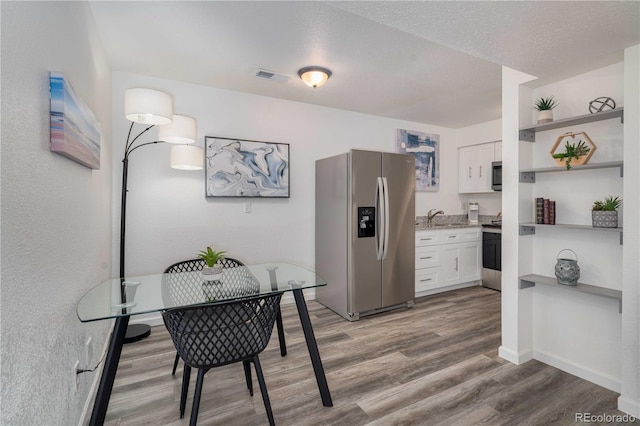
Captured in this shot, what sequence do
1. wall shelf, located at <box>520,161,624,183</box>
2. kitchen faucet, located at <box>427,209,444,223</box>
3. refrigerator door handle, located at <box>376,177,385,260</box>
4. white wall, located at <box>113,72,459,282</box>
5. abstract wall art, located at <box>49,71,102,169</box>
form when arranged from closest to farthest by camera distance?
abstract wall art, located at <box>49,71,102,169</box>
wall shelf, located at <box>520,161,624,183</box>
white wall, located at <box>113,72,459,282</box>
refrigerator door handle, located at <box>376,177,385,260</box>
kitchen faucet, located at <box>427,209,444,223</box>

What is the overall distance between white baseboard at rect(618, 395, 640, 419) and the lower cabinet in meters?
2.29

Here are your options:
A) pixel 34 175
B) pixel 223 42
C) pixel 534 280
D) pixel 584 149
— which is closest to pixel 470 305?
pixel 534 280

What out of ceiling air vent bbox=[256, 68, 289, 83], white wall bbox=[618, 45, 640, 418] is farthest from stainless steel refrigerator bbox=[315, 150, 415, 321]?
white wall bbox=[618, 45, 640, 418]

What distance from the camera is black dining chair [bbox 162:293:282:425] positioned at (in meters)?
1.53

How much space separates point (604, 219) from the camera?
6.69ft

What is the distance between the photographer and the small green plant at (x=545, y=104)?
234 cm

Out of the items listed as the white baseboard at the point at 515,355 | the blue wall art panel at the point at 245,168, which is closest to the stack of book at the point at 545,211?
the white baseboard at the point at 515,355

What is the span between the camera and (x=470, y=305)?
12.5 feet

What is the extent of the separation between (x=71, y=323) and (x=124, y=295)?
9.8 inches

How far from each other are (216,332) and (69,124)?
45.9 inches

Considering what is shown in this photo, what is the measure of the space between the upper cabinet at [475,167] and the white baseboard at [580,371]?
284 centimetres

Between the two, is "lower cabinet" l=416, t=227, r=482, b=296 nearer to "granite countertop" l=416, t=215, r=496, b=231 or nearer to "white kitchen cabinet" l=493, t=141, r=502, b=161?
"granite countertop" l=416, t=215, r=496, b=231

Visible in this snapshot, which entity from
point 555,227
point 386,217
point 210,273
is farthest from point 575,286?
point 210,273

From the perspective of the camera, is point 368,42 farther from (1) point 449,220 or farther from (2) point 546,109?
(1) point 449,220
